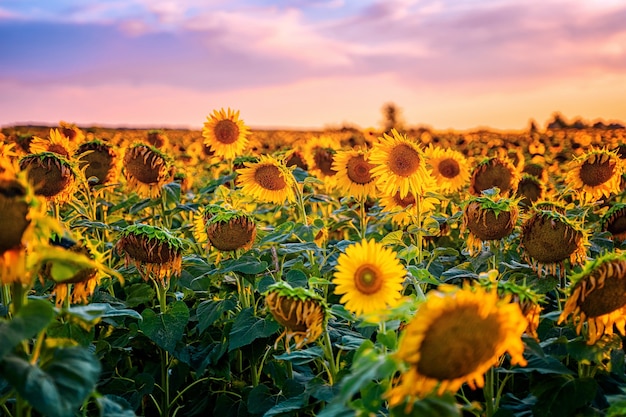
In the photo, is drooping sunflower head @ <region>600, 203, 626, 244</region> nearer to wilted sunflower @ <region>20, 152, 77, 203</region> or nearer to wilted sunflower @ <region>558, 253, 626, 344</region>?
wilted sunflower @ <region>558, 253, 626, 344</region>

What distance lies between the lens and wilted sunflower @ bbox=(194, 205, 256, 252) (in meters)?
2.60

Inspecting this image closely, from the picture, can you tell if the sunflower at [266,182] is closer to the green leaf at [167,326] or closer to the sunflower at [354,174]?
the sunflower at [354,174]

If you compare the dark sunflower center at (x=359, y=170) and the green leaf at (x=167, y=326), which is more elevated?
the dark sunflower center at (x=359, y=170)

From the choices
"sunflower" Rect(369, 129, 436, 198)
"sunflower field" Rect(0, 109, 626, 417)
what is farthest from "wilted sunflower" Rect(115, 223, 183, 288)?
"sunflower" Rect(369, 129, 436, 198)

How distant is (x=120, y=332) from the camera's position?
107 inches

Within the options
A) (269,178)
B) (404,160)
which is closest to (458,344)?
(404,160)

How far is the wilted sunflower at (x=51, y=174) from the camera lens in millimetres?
2900

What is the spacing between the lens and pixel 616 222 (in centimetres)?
316

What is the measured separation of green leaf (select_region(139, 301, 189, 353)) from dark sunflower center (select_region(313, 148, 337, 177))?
2.17 m

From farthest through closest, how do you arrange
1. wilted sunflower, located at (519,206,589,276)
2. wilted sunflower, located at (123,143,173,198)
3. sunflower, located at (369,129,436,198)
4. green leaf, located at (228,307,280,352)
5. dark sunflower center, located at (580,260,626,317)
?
wilted sunflower, located at (123,143,173,198), sunflower, located at (369,129,436,198), green leaf, located at (228,307,280,352), wilted sunflower, located at (519,206,589,276), dark sunflower center, located at (580,260,626,317)

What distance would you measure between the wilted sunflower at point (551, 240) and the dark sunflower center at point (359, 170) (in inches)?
56.8

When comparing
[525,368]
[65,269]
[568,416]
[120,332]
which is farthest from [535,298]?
[120,332]

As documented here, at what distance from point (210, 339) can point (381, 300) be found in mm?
986

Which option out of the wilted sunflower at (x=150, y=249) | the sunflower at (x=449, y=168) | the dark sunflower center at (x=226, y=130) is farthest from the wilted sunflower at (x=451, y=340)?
the dark sunflower center at (x=226, y=130)
